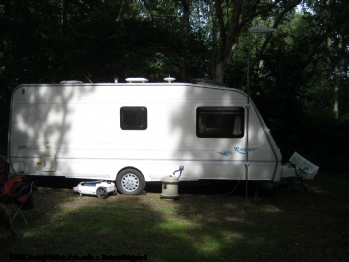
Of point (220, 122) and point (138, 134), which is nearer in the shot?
point (220, 122)

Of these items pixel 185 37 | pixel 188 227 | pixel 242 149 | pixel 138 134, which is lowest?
pixel 188 227

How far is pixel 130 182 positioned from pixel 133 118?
1.57m

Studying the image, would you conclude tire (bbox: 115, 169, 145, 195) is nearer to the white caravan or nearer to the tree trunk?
the white caravan

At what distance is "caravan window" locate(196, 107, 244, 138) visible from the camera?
9.24m

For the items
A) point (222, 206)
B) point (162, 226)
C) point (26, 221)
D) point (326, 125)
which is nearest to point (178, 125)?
point (222, 206)

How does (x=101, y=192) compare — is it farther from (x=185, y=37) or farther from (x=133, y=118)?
(x=185, y=37)

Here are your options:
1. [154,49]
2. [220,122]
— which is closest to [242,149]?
[220,122]

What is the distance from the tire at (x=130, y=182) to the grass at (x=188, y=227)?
24cm

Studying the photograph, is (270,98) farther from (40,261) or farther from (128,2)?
(40,261)

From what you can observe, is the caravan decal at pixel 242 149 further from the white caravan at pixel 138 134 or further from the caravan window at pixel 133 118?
the caravan window at pixel 133 118

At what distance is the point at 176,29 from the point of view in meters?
15.8

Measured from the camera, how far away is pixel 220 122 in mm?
9289

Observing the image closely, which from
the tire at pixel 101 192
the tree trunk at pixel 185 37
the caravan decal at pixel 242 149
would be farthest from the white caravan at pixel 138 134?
the tree trunk at pixel 185 37

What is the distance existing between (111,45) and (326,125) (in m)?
9.78
